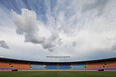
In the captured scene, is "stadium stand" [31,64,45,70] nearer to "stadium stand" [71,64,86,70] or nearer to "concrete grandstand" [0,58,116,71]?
"concrete grandstand" [0,58,116,71]

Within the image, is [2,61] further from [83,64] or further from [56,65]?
[83,64]

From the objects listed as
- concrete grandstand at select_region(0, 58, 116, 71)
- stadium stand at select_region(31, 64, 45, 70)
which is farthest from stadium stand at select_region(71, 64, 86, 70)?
stadium stand at select_region(31, 64, 45, 70)

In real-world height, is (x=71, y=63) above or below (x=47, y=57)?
below

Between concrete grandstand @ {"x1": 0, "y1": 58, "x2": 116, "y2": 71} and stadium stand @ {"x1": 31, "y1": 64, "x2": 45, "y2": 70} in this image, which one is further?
stadium stand @ {"x1": 31, "y1": 64, "x2": 45, "y2": 70}

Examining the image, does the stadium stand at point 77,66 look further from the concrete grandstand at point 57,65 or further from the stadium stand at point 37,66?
the stadium stand at point 37,66

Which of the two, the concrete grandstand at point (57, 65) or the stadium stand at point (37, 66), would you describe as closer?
the concrete grandstand at point (57, 65)

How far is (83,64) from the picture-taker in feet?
209

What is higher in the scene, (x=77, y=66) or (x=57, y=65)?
(x=57, y=65)

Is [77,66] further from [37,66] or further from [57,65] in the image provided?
[37,66]

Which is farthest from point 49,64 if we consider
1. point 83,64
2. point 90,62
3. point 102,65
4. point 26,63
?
point 102,65

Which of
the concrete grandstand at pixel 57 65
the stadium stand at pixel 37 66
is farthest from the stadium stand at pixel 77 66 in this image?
the stadium stand at pixel 37 66

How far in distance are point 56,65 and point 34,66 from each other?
18979mm

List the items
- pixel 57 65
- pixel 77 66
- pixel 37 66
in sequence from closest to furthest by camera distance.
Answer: pixel 37 66 → pixel 77 66 → pixel 57 65

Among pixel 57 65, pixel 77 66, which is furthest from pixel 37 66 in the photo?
pixel 77 66
